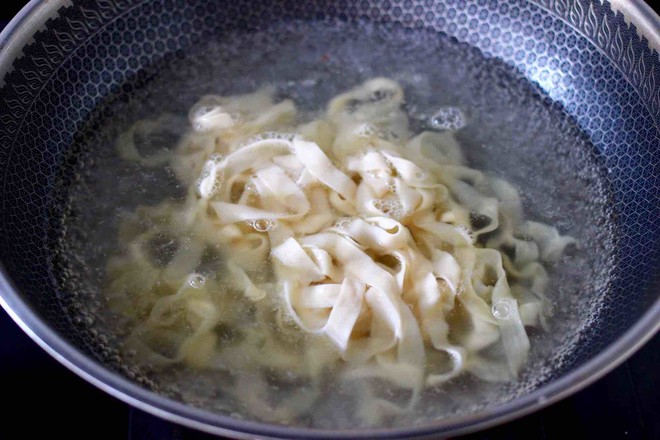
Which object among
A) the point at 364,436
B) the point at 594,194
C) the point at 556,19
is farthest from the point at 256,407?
the point at 556,19

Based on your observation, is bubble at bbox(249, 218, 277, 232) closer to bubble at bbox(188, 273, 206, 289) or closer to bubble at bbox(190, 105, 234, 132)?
bubble at bbox(188, 273, 206, 289)

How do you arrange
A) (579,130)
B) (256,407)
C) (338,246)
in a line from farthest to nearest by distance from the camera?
(579,130)
(338,246)
(256,407)

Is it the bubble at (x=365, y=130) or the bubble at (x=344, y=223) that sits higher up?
the bubble at (x=365, y=130)

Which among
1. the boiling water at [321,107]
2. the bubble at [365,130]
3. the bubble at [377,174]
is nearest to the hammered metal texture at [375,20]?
the boiling water at [321,107]

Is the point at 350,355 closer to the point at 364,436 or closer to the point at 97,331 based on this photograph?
the point at 364,436

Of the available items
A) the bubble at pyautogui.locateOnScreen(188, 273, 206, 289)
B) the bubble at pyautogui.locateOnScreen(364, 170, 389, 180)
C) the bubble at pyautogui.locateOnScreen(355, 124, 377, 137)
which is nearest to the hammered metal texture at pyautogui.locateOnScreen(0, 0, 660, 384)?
the bubble at pyautogui.locateOnScreen(188, 273, 206, 289)

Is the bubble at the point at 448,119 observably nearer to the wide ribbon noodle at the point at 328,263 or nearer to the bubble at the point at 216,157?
the wide ribbon noodle at the point at 328,263

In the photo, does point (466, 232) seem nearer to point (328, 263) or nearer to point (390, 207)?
point (390, 207)
